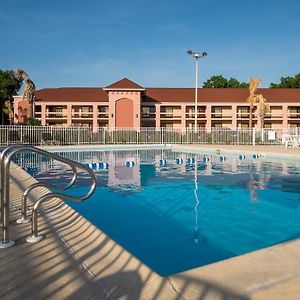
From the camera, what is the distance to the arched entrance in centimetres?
3962

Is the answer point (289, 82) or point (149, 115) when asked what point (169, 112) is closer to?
point (149, 115)

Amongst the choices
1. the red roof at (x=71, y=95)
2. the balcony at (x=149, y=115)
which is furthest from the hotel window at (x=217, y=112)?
the red roof at (x=71, y=95)

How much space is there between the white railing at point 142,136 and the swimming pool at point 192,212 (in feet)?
45.8

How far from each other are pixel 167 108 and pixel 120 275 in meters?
43.6

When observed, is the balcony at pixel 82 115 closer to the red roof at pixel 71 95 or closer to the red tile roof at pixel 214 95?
the red roof at pixel 71 95

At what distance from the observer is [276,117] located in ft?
147

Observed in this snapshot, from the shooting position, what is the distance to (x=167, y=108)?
4569 cm

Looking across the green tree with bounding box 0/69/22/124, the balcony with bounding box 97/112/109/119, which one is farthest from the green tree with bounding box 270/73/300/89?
the green tree with bounding box 0/69/22/124

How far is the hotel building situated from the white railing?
12.7 m

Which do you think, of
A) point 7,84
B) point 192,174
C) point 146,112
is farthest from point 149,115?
point 192,174

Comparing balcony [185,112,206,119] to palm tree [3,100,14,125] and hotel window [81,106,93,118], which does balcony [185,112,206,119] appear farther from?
palm tree [3,100,14,125]

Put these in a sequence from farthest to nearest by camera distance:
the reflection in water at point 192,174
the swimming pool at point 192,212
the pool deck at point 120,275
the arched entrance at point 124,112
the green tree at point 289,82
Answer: the green tree at point 289,82
the arched entrance at point 124,112
the reflection in water at point 192,174
the swimming pool at point 192,212
the pool deck at point 120,275

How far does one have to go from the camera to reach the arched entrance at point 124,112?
39.6 meters

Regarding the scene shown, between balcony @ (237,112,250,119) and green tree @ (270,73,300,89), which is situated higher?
green tree @ (270,73,300,89)
